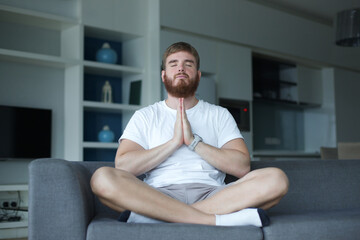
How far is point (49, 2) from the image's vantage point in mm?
4801

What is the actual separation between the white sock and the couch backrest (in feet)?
2.14

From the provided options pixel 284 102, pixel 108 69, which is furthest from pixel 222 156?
pixel 284 102

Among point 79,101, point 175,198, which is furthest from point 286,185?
point 79,101

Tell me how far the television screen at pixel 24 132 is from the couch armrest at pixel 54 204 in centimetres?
278

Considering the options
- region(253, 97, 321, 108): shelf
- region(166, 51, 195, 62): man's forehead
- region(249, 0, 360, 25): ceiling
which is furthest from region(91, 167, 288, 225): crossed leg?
region(249, 0, 360, 25): ceiling

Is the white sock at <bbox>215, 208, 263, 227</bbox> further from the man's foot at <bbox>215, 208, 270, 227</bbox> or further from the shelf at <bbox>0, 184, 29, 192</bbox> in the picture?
the shelf at <bbox>0, 184, 29, 192</bbox>

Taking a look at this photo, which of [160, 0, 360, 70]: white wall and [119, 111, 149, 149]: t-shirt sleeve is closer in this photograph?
[119, 111, 149, 149]: t-shirt sleeve

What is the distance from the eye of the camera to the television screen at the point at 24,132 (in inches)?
176

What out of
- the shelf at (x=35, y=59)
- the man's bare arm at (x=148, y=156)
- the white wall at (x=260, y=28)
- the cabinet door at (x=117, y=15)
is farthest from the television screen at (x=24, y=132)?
the man's bare arm at (x=148, y=156)

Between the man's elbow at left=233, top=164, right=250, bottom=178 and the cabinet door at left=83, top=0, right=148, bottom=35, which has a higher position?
the cabinet door at left=83, top=0, right=148, bottom=35

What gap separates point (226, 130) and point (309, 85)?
5.17 m

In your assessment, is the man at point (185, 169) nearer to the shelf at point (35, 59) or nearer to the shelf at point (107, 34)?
the shelf at point (35, 59)

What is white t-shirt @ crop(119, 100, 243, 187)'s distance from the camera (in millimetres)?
2281

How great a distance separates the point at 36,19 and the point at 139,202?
3230mm
